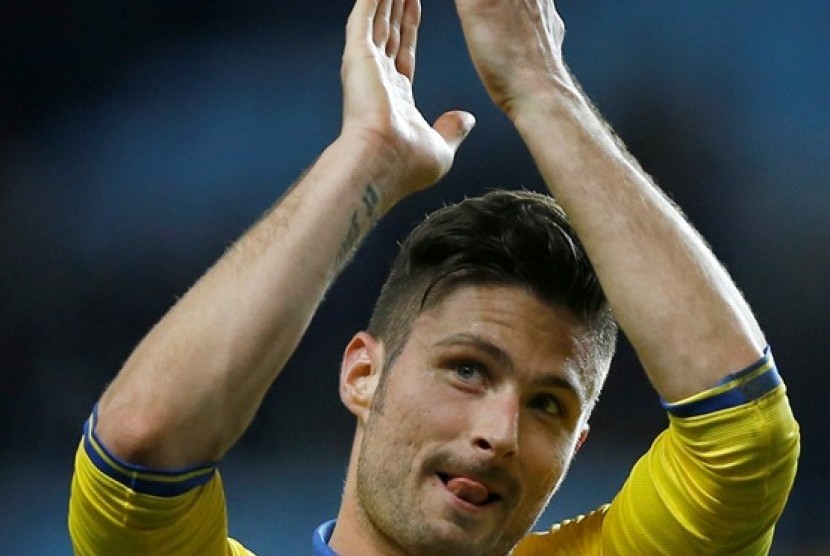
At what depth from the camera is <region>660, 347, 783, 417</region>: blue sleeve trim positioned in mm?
1926

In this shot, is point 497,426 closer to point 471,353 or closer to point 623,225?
point 471,353

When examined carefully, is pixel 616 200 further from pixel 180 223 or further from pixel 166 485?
pixel 180 223

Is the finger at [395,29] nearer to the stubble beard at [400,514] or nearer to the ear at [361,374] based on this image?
the ear at [361,374]

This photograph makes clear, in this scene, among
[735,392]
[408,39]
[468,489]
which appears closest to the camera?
[735,392]

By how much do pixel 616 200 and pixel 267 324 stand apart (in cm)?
52

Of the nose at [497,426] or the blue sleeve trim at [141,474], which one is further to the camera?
the nose at [497,426]

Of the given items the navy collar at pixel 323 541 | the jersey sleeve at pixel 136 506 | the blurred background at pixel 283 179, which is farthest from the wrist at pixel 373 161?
the blurred background at pixel 283 179

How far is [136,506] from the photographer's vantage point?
184 centimetres

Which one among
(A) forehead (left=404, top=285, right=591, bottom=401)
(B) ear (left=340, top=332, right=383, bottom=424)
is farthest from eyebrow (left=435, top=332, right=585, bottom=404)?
(B) ear (left=340, top=332, right=383, bottom=424)

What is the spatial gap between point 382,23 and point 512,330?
0.51m

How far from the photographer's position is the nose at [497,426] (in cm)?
204

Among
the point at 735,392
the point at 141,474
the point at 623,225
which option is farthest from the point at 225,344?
the point at 735,392

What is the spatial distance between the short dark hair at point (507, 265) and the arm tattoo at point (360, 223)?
0.23 meters

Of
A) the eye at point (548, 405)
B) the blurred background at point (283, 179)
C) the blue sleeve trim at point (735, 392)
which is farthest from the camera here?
the blurred background at point (283, 179)
